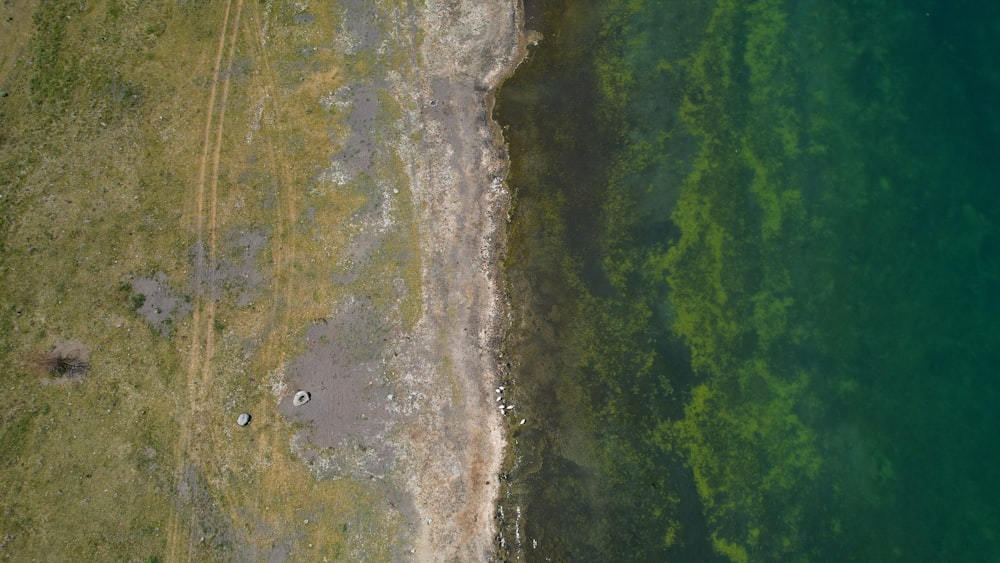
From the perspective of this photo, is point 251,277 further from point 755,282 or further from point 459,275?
point 755,282

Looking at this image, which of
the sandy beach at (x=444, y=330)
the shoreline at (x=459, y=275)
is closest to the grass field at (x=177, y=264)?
the sandy beach at (x=444, y=330)

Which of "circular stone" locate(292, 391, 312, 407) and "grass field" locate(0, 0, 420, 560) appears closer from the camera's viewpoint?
"grass field" locate(0, 0, 420, 560)

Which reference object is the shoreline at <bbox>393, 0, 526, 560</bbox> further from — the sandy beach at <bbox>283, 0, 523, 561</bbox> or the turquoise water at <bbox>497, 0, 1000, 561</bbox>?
the turquoise water at <bbox>497, 0, 1000, 561</bbox>

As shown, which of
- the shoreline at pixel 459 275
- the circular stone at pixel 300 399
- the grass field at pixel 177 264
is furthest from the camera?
the circular stone at pixel 300 399

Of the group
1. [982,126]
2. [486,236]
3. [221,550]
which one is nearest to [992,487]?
[982,126]

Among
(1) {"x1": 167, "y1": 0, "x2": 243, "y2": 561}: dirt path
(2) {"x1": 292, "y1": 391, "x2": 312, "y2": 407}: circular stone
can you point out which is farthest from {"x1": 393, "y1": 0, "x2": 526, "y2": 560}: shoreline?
(1) {"x1": 167, "y1": 0, "x2": 243, "y2": 561}: dirt path

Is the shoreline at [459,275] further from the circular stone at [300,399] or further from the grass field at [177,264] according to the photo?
the circular stone at [300,399]

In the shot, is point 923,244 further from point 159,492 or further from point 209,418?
point 159,492
